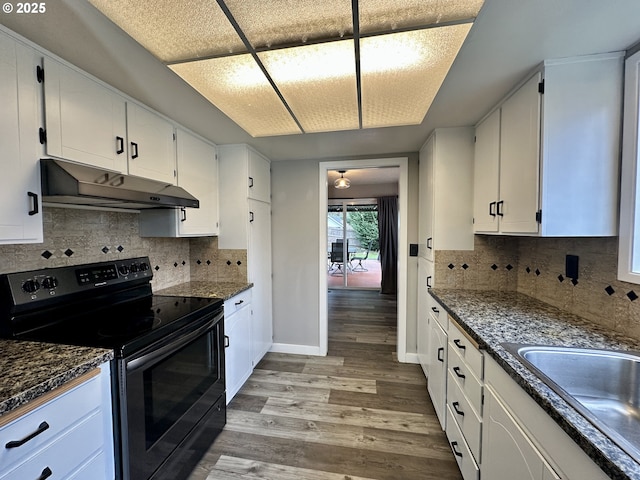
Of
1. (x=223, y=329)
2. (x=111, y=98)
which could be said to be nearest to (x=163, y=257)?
(x=223, y=329)

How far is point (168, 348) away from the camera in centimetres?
141

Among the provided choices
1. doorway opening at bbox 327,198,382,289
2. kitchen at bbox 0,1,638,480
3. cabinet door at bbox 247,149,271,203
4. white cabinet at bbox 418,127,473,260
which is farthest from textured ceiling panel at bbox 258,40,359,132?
doorway opening at bbox 327,198,382,289

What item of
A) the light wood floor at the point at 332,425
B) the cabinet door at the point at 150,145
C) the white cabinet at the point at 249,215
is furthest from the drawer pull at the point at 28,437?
the white cabinet at the point at 249,215

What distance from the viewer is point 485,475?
1177 millimetres

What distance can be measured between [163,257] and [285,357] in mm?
1655

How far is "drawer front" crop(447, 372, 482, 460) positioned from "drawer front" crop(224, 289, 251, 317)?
5.31 ft

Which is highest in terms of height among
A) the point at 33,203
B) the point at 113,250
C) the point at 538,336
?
the point at 33,203

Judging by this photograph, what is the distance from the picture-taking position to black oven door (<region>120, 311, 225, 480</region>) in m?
1.19

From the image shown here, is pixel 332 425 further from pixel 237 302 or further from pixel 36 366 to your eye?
pixel 36 366

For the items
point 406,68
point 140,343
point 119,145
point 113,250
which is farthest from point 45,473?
point 406,68

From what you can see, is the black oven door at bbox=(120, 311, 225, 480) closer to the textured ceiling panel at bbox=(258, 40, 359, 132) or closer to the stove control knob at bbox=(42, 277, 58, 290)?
the stove control knob at bbox=(42, 277, 58, 290)

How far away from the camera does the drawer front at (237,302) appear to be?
2113mm

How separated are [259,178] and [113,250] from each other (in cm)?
142

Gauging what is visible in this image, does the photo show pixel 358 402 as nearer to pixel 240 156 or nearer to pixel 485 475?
Answer: pixel 485 475
